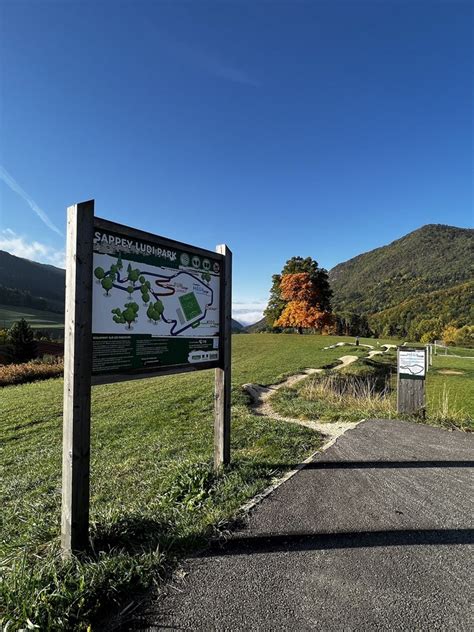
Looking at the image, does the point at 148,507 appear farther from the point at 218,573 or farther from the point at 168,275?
the point at 168,275

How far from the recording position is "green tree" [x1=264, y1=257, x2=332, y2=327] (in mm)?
44062

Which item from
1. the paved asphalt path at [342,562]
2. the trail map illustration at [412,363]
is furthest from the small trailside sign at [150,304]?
the trail map illustration at [412,363]

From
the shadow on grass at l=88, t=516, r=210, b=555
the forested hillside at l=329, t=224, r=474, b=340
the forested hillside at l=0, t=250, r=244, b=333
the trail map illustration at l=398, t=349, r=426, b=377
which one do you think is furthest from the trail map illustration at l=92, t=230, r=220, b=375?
the forested hillside at l=0, t=250, r=244, b=333

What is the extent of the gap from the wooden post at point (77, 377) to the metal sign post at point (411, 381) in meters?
5.72

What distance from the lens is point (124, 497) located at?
141 inches

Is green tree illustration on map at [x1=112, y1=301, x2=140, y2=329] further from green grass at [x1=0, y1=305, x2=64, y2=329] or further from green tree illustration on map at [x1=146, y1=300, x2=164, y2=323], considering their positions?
green grass at [x1=0, y1=305, x2=64, y2=329]

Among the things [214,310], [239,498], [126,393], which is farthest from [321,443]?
[126,393]

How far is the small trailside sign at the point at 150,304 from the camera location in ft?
9.05

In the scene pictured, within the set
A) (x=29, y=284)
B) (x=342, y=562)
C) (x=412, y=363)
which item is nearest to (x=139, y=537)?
(x=342, y=562)

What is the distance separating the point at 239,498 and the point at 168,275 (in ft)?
7.16

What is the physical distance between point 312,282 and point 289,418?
125 feet

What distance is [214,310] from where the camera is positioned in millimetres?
4012

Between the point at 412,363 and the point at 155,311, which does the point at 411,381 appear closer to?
the point at 412,363

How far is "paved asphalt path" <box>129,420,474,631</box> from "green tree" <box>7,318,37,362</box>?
110 feet
